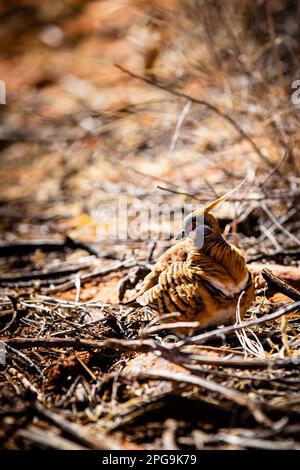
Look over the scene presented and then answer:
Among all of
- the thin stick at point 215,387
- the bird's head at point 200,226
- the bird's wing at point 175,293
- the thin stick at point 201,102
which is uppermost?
the thin stick at point 201,102

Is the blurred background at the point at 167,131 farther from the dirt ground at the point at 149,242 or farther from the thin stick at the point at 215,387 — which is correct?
the thin stick at the point at 215,387

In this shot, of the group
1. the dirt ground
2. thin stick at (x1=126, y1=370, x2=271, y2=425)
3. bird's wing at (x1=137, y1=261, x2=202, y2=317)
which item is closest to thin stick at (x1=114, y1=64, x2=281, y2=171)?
the dirt ground

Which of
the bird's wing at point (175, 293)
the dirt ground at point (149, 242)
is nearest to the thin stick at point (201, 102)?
the dirt ground at point (149, 242)

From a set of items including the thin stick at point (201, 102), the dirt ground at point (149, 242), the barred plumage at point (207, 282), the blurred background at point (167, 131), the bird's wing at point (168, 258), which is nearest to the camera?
the dirt ground at point (149, 242)

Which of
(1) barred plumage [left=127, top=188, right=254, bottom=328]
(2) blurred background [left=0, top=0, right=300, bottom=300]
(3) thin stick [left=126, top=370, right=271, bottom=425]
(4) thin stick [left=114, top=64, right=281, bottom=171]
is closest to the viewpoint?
(3) thin stick [left=126, top=370, right=271, bottom=425]

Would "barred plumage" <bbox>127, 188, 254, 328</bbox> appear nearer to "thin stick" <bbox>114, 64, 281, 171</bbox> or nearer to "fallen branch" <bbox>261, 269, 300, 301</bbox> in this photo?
"fallen branch" <bbox>261, 269, 300, 301</bbox>
